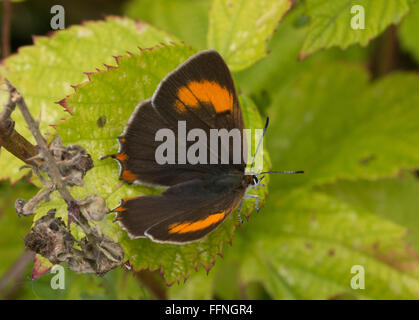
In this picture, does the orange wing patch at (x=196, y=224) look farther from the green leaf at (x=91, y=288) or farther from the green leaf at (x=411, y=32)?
the green leaf at (x=411, y=32)

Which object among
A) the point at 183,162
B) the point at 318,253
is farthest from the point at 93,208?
the point at 318,253

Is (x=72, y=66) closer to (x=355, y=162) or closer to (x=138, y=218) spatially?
(x=138, y=218)

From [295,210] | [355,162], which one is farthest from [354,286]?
[355,162]

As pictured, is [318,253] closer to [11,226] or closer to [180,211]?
[180,211]

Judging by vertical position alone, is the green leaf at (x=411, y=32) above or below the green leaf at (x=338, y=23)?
above

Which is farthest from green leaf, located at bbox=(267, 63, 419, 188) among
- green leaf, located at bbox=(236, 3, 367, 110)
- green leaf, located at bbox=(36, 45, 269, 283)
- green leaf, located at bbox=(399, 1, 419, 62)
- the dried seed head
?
the dried seed head

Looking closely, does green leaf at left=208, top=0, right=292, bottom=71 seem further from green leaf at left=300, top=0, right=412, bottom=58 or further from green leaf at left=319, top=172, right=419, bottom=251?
green leaf at left=319, top=172, right=419, bottom=251

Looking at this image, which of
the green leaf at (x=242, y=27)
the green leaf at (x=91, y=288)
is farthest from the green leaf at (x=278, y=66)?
the green leaf at (x=91, y=288)
